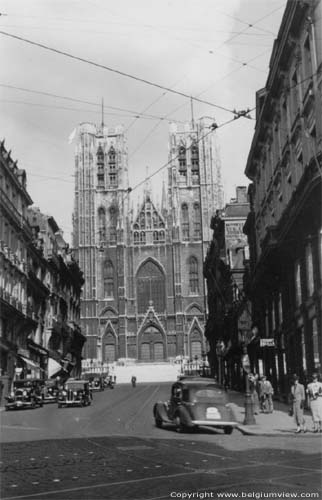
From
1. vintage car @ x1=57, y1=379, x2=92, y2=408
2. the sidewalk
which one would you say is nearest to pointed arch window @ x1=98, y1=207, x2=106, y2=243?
vintage car @ x1=57, y1=379, x2=92, y2=408

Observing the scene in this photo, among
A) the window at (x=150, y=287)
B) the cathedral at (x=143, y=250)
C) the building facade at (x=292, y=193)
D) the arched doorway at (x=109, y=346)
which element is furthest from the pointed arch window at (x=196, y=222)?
the building facade at (x=292, y=193)

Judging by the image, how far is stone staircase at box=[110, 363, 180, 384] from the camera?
8612cm

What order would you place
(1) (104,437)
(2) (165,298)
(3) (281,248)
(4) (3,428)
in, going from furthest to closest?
(2) (165,298)
(3) (281,248)
(4) (3,428)
(1) (104,437)

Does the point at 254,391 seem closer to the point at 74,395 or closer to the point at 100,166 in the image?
the point at 74,395

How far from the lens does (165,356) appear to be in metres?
98.9

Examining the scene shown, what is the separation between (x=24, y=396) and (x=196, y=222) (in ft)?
242

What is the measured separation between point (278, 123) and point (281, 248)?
6.32 m

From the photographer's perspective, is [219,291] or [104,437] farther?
[219,291]

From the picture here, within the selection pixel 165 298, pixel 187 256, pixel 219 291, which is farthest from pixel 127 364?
pixel 219 291

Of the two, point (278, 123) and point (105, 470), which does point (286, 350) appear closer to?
point (278, 123)

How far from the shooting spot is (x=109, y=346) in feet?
329

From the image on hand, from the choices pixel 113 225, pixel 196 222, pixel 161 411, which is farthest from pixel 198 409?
pixel 113 225

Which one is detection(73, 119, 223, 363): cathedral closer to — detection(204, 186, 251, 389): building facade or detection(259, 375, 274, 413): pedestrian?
detection(204, 186, 251, 389): building facade

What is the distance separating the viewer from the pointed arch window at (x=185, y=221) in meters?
104
